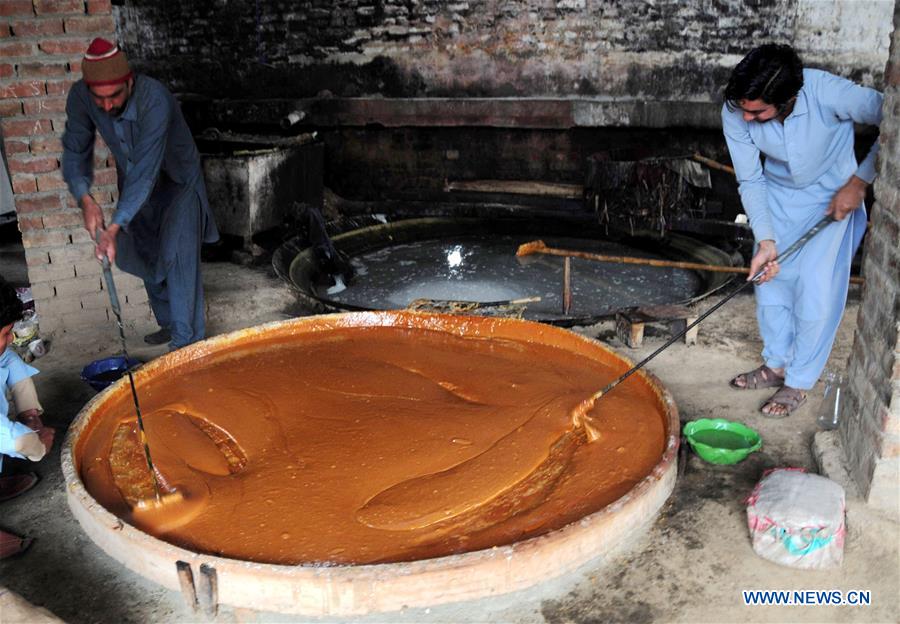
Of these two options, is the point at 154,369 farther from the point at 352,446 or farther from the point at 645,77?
the point at 645,77

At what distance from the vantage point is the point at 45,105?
3.72 m

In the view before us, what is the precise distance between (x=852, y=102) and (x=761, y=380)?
1.28m

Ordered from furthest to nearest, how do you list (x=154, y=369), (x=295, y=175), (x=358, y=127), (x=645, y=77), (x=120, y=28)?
(x=120, y=28) < (x=358, y=127) < (x=645, y=77) < (x=295, y=175) < (x=154, y=369)

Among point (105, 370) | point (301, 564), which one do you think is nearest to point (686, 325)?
point (301, 564)

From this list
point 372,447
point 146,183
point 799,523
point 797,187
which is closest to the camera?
point 799,523

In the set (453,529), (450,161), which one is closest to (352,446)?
(453,529)

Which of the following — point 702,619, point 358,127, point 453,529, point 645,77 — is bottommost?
point 702,619

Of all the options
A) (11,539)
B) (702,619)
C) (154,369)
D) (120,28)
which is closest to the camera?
(702,619)

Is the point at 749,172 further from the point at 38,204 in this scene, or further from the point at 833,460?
the point at 38,204

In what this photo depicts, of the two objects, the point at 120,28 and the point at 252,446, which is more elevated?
the point at 120,28

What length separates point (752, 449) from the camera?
2.81 meters

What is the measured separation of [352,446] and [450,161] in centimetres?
508

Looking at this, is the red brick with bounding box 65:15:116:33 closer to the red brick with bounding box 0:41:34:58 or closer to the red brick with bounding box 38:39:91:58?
the red brick with bounding box 38:39:91:58

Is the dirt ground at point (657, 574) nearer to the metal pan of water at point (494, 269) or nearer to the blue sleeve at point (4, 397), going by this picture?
the blue sleeve at point (4, 397)
